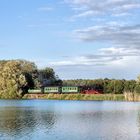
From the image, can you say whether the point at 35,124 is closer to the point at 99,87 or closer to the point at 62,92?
the point at 62,92

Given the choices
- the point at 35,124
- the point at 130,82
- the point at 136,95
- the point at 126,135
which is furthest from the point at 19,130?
the point at 130,82

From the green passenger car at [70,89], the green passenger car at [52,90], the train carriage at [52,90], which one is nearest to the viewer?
the green passenger car at [70,89]

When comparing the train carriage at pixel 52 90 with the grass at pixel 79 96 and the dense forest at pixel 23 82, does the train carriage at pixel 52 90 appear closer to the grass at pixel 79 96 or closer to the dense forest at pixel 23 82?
the dense forest at pixel 23 82

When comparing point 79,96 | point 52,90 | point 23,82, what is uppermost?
point 23,82

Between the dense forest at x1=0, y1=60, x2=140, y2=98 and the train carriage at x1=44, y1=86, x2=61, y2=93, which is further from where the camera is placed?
the train carriage at x1=44, y1=86, x2=61, y2=93

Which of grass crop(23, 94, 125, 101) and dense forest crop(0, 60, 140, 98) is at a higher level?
dense forest crop(0, 60, 140, 98)

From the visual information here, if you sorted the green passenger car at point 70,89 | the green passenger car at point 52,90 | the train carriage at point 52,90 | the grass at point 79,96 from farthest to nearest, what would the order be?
the green passenger car at point 52,90 → the train carriage at point 52,90 → the green passenger car at point 70,89 → the grass at point 79,96

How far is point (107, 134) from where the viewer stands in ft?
134

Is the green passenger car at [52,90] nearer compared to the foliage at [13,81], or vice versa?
the foliage at [13,81]

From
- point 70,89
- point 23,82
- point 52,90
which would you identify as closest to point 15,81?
point 23,82

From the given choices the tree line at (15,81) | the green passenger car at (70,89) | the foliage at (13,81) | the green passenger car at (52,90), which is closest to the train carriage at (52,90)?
the green passenger car at (52,90)

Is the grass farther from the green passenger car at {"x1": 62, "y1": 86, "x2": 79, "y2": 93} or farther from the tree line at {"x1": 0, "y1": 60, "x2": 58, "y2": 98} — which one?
the green passenger car at {"x1": 62, "y1": 86, "x2": 79, "y2": 93}

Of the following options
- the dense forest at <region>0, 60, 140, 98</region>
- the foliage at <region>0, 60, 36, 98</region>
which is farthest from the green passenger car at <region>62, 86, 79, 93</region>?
the foliage at <region>0, 60, 36, 98</region>

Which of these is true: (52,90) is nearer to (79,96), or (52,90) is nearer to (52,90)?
(52,90)
